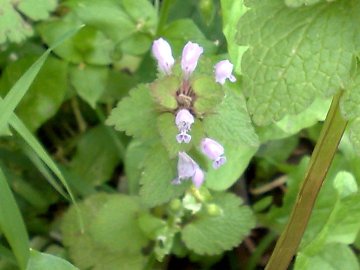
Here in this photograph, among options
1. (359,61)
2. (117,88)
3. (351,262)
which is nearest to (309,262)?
(351,262)

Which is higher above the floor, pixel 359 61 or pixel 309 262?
pixel 359 61

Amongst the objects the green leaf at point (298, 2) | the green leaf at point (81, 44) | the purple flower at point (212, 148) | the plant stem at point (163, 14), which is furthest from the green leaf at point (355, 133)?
the green leaf at point (81, 44)

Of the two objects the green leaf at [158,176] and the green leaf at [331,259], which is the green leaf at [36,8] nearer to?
the green leaf at [158,176]

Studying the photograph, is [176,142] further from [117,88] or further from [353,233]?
[117,88]

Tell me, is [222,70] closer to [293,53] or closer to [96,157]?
[293,53]

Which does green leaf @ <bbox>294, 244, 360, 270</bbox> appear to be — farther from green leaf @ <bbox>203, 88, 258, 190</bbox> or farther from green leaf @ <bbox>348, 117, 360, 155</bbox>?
green leaf @ <bbox>348, 117, 360, 155</bbox>

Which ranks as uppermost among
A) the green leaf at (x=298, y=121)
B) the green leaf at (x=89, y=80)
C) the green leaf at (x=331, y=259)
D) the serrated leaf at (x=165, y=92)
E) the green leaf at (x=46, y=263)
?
the serrated leaf at (x=165, y=92)

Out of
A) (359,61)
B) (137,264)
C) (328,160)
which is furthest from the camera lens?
(137,264)
